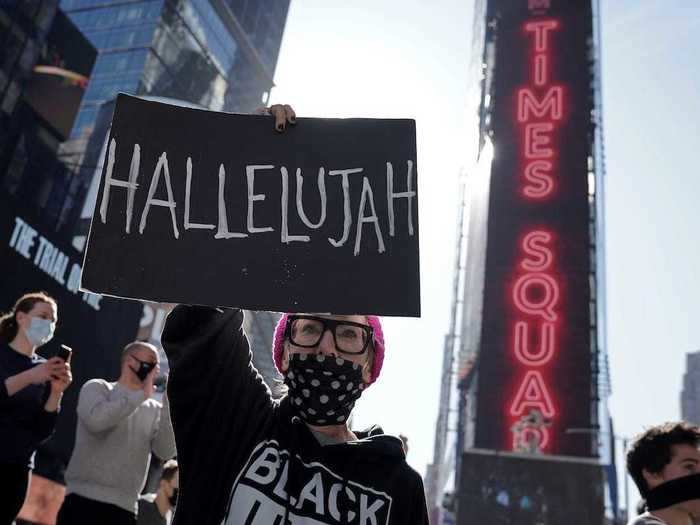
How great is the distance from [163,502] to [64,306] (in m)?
7.50

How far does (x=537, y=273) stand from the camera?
2352cm

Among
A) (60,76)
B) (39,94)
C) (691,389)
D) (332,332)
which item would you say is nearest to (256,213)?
(332,332)

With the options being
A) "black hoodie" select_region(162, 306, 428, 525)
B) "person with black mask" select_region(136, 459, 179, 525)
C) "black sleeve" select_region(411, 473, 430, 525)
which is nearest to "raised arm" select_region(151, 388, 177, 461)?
"person with black mask" select_region(136, 459, 179, 525)

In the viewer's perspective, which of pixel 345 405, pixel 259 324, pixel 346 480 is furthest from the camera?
pixel 259 324

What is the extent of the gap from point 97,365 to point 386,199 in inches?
470

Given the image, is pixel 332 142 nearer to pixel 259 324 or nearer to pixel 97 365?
pixel 97 365

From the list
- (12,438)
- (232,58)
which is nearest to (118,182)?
(12,438)

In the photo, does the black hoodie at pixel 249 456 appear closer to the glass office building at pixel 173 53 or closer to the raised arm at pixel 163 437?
the raised arm at pixel 163 437

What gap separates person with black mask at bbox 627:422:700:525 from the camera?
10.7 feet

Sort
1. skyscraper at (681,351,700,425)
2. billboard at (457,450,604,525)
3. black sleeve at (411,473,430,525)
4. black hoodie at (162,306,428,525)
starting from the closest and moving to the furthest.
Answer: black hoodie at (162,306,428,525)
black sleeve at (411,473,430,525)
billboard at (457,450,604,525)
skyscraper at (681,351,700,425)

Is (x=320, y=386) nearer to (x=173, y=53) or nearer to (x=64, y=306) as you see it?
(x=64, y=306)

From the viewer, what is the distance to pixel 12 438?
3561 mm

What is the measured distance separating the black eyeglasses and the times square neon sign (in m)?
20.7

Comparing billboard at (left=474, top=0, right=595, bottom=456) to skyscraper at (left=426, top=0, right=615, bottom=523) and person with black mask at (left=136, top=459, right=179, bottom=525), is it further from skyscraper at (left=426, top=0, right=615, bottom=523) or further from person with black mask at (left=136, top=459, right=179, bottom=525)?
person with black mask at (left=136, top=459, right=179, bottom=525)
